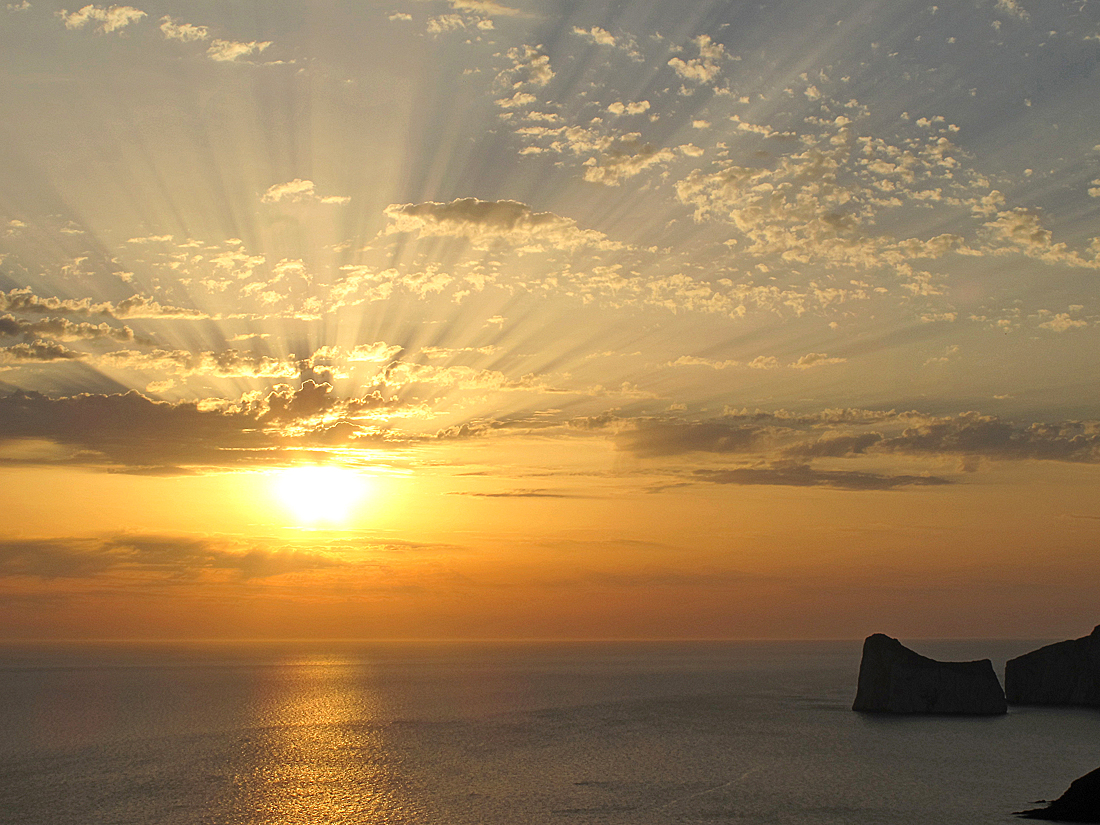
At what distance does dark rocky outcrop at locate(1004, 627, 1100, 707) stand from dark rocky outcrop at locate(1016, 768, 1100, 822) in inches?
2034

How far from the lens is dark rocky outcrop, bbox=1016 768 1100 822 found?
1738 inches

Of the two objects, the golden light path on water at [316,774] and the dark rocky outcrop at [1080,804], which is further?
the golden light path on water at [316,774]

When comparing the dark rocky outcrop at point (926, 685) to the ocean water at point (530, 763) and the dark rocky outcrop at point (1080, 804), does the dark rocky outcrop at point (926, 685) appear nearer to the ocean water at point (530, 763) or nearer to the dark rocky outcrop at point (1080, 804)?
the ocean water at point (530, 763)

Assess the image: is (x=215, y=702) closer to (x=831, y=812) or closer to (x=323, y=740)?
(x=323, y=740)

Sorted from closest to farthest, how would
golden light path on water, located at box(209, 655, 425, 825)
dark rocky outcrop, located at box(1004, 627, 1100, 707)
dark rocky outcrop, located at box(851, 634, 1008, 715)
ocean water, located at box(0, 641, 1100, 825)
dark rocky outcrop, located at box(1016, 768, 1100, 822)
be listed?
dark rocky outcrop, located at box(1016, 768, 1100, 822) < ocean water, located at box(0, 641, 1100, 825) < golden light path on water, located at box(209, 655, 425, 825) < dark rocky outcrop, located at box(851, 634, 1008, 715) < dark rocky outcrop, located at box(1004, 627, 1100, 707)

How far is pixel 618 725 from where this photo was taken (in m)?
91.8

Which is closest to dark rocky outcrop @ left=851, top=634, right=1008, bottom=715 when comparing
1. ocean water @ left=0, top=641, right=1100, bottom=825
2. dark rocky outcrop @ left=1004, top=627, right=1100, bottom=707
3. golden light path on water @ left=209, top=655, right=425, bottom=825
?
ocean water @ left=0, top=641, right=1100, bottom=825

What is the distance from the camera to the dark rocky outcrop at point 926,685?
89.2 m

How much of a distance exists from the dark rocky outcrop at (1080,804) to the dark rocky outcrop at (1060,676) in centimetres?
5166

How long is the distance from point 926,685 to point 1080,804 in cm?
4869

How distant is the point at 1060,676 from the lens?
96.6m

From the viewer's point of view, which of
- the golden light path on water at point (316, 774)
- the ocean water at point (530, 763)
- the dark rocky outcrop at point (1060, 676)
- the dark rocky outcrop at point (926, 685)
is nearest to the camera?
the ocean water at point (530, 763)

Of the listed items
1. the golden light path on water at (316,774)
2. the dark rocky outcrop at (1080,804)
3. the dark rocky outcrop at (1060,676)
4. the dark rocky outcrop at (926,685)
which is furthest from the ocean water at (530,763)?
the dark rocky outcrop at (1060,676)

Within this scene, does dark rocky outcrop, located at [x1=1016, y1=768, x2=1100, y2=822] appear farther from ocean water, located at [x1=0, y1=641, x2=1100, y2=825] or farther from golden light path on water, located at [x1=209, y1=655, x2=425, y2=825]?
golden light path on water, located at [x1=209, y1=655, x2=425, y2=825]
